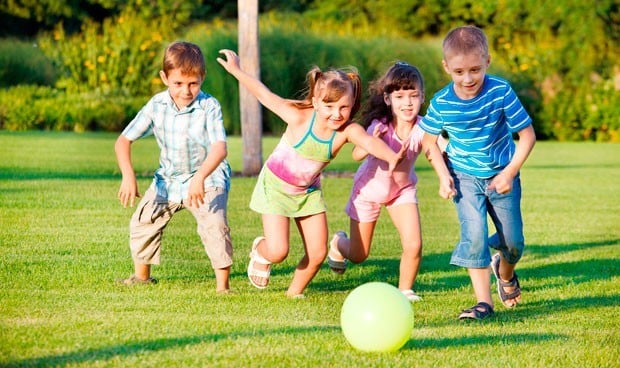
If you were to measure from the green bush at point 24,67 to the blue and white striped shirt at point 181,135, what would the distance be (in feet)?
82.0

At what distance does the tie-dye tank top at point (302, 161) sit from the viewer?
283 inches

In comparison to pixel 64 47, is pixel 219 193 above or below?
above

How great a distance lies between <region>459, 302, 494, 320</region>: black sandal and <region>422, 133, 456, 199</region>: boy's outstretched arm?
0.69 metres

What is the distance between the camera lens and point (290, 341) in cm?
550

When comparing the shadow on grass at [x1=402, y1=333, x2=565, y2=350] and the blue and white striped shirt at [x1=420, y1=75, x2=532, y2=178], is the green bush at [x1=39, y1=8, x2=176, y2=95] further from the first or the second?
the shadow on grass at [x1=402, y1=333, x2=565, y2=350]

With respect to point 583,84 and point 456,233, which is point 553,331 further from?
point 583,84

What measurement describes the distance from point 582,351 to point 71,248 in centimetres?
471

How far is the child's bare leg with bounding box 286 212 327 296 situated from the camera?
23.9 ft

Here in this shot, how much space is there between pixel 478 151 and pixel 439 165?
0.28m

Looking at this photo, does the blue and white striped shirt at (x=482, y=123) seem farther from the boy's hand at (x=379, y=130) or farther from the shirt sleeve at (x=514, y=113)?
the boy's hand at (x=379, y=130)

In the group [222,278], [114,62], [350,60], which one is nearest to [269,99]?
[222,278]

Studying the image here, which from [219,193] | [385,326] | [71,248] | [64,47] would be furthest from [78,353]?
[64,47]

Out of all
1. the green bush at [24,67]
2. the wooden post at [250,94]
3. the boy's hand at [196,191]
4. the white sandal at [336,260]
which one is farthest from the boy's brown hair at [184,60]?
the green bush at [24,67]

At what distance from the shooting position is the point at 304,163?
7234 mm
